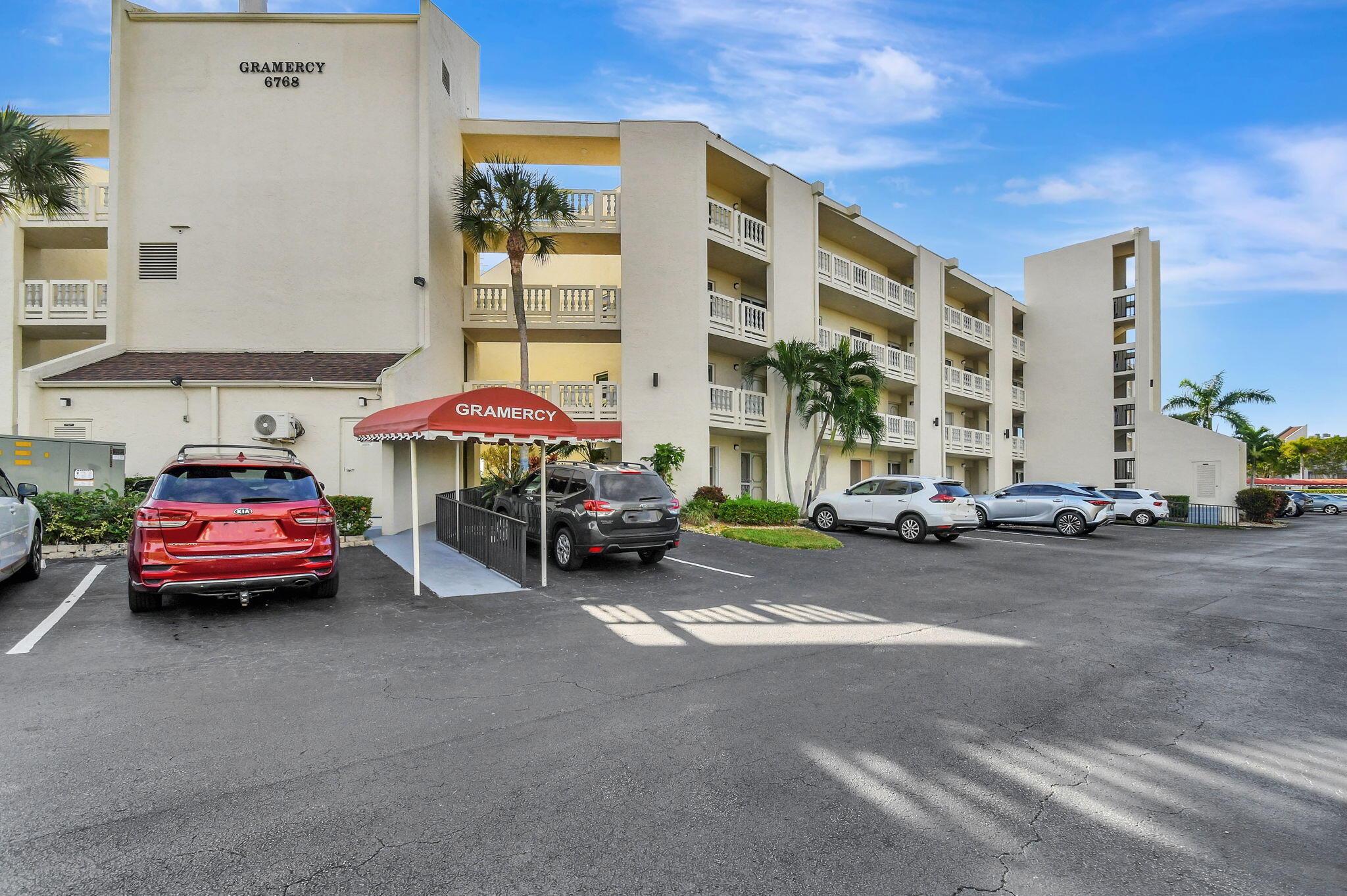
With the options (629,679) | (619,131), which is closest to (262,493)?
(629,679)

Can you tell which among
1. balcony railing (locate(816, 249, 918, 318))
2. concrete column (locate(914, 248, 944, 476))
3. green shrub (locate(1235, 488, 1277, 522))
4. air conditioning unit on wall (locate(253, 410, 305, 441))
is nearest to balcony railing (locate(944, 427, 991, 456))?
concrete column (locate(914, 248, 944, 476))

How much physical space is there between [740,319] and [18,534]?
56.1 ft

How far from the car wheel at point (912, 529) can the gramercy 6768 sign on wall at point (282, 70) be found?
19913 mm

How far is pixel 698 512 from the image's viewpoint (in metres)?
17.6

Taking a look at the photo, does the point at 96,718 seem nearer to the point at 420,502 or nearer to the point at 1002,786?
the point at 1002,786

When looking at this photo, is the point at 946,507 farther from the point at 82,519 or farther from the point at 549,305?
the point at 82,519

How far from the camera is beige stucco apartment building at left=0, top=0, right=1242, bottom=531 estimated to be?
1505 centimetres

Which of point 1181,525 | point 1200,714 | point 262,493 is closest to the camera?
point 1200,714

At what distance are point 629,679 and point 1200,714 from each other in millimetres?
4205

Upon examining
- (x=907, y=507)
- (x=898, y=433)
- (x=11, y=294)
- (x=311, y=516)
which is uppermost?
(x=11, y=294)

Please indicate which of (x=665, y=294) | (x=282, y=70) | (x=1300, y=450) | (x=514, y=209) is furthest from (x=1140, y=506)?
(x=1300, y=450)

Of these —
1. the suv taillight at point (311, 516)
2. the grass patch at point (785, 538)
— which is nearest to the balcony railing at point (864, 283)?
the grass patch at point (785, 538)

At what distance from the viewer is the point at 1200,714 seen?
4.56 m

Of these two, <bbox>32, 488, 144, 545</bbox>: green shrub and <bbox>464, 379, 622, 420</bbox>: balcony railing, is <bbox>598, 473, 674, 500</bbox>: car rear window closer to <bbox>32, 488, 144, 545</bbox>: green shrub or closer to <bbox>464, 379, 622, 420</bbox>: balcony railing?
<bbox>32, 488, 144, 545</bbox>: green shrub
